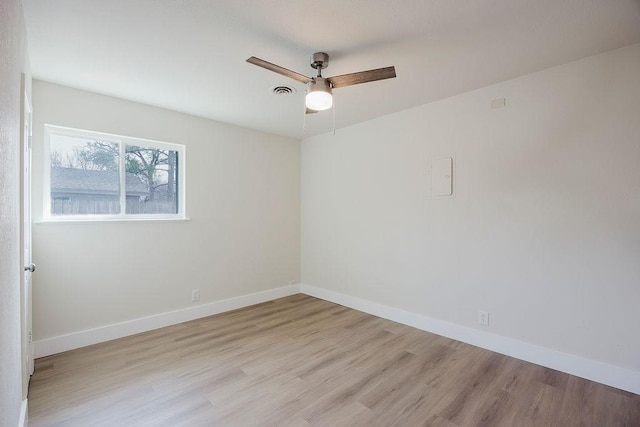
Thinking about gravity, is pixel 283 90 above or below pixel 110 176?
above

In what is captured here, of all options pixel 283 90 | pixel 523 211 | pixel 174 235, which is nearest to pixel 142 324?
pixel 174 235

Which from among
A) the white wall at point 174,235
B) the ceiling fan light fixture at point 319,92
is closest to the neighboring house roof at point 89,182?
the white wall at point 174,235

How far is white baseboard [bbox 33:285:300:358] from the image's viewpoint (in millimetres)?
2773

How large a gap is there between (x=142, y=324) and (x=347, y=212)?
9.31 ft

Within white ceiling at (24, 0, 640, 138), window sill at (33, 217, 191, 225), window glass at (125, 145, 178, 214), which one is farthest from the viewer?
window glass at (125, 145, 178, 214)

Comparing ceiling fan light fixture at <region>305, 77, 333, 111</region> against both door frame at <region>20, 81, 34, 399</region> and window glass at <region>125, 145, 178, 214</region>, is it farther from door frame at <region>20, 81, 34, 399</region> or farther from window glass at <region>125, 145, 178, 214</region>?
window glass at <region>125, 145, 178, 214</region>

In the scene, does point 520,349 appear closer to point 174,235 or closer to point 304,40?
point 304,40

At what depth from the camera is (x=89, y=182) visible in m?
3.04

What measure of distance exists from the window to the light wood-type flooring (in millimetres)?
1389

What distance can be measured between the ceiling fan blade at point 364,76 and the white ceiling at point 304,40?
0.91 feet

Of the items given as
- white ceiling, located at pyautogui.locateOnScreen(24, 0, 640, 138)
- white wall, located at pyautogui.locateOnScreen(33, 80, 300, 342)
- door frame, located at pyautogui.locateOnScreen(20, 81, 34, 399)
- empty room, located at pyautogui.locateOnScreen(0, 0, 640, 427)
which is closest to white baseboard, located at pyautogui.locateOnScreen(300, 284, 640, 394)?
empty room, located at pyautogui.locateOnScreen(0, 0, 640, 427)

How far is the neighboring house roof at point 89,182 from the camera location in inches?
113

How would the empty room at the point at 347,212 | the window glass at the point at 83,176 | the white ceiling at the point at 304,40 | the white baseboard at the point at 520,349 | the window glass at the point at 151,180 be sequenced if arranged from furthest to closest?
the window glass at the point at 151,180
the window glass at the point at 83,176
the white baseboard at the point at 520,349
the empty room at the point at 347,212
the white ceiling at the point at 304,40

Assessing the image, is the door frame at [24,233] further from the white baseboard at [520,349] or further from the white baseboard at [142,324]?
the white baseboard at [520,349]
